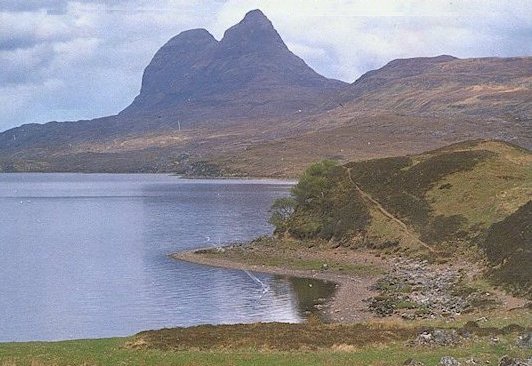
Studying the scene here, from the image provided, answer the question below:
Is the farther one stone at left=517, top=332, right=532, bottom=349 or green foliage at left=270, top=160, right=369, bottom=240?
green foliage at left=270, top=160, right=369, bottom=240


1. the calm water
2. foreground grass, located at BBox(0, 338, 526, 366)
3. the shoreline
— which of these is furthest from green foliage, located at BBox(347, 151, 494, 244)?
foreground grass, located at BBox(0, 338, 526, 366)

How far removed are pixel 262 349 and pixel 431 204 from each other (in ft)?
264

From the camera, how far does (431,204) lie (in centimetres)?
11169

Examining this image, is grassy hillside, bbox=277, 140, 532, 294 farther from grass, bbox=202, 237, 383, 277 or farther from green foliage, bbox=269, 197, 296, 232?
grass, bbox=202, 237, 383, 277

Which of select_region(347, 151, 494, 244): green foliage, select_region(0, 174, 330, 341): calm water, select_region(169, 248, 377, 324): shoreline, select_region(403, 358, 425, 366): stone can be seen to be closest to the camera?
select_region(403, 358, 425, 366): stone

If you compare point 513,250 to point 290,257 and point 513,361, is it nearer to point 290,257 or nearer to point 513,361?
point 290,257

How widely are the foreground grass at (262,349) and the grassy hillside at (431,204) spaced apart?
37520 mm

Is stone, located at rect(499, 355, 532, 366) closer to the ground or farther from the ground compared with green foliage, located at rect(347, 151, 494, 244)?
closer to the ground

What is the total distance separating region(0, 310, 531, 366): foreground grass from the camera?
32.5m

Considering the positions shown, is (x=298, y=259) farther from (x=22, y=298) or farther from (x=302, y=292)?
(x=22, y=298)

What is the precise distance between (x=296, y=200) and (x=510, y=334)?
98980 mm

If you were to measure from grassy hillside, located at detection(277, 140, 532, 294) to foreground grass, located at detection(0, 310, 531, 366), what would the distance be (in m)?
37.5

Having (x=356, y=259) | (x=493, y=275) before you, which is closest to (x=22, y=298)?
(x=356, y=259)

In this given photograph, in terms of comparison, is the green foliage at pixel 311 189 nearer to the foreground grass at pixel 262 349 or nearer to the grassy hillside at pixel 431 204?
the grassy hillside at pixel 431 204
